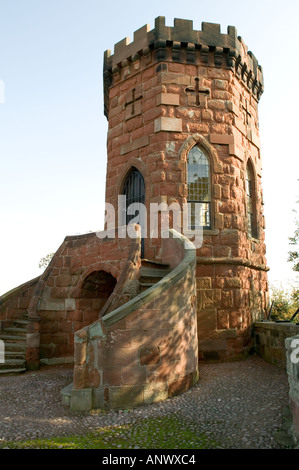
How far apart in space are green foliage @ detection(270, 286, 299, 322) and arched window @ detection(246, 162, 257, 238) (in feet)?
7.43

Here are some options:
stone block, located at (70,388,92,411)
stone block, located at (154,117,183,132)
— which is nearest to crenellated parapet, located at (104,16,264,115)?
stone block, located at (154,117,183,132)

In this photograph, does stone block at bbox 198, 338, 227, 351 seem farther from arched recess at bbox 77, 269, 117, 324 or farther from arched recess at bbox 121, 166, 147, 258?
arched recess at bbox 121, 166, 147, 258

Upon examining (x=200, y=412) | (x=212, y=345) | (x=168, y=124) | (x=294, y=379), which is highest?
(x=168, y=124)

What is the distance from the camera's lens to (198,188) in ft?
32.0

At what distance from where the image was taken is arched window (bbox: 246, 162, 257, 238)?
10836 mm

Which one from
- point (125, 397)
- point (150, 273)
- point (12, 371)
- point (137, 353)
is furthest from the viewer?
point (12, 371)

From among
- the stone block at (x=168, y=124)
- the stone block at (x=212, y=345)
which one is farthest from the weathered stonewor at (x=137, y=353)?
the stone block at (x=168, y=124)

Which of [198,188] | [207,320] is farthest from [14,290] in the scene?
[198,188]

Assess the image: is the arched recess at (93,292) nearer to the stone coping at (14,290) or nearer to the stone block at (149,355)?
the stone coping at (14,290)

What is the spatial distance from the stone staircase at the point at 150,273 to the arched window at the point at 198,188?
70.3 inches

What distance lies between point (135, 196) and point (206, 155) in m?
2.30

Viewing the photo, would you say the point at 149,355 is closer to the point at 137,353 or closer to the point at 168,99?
the point at 137,353
